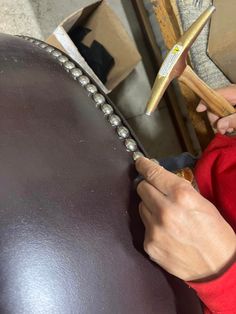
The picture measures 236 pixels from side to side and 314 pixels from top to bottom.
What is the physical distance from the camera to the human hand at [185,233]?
0.48m

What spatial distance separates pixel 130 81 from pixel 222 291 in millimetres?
835

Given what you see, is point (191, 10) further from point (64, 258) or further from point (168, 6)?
point (64, 258)

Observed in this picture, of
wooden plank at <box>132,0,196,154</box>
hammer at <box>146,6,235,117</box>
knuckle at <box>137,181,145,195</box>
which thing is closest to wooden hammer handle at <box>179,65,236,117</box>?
hammer at <box>146,6,235,117</box>

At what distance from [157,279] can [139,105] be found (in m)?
0.77

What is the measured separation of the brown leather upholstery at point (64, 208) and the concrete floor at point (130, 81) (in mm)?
606

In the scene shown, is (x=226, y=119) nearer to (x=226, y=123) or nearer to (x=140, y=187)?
(x=226, y=123)

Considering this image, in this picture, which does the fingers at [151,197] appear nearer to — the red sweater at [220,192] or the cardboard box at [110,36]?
the red sweater at [220,192]

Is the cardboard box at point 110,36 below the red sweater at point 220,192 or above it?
above

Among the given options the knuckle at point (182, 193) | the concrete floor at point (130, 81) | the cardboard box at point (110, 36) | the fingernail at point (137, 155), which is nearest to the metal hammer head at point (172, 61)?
the fingernail at point (137, 155)

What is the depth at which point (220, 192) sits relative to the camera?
640 millimetres

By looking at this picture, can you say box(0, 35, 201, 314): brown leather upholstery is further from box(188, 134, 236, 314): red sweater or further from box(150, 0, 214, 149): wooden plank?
box(150, 0, 214, 149): wooden plank

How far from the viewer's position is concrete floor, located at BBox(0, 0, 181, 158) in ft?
3.81

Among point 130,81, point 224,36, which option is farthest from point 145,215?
point 130,81

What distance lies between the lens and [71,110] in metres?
0.55
